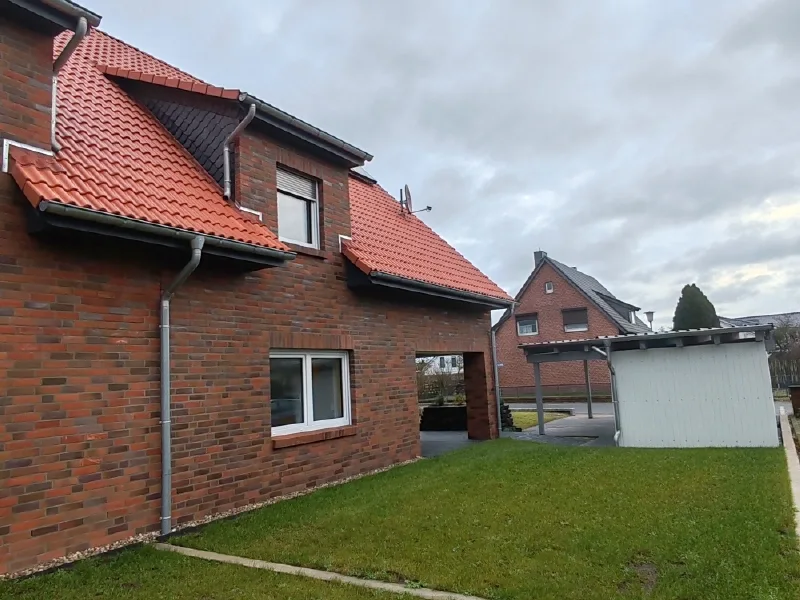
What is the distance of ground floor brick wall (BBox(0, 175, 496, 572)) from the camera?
5.05 metres

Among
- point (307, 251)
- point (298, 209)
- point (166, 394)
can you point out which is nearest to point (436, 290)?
point (307, 251)

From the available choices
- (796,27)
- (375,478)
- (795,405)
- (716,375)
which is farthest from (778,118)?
(375,478)

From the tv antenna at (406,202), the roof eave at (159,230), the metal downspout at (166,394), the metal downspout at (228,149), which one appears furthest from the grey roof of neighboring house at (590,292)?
the metal downspout at (166,394)

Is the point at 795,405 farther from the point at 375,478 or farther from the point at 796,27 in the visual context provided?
the point at 375,478

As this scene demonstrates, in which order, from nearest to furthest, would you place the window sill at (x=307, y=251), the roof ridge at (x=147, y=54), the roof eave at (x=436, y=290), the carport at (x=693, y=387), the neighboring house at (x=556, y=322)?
1. the window sill at (x=307, y=251)
2. the roof eave at (x=436, y=290)
3. the roof ridge at (x=147, y=54)
4. the carport at (x=693, y=387)
5. the neighboring house at (x=556, y=322)

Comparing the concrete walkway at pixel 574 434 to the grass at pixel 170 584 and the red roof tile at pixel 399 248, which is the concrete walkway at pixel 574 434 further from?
the grass at pixel 170 584

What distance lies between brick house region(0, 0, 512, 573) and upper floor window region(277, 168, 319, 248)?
0.11 feet

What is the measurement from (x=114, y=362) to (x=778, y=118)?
16.0 meters

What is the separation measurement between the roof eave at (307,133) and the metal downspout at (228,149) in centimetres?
17

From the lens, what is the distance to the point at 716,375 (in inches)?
469

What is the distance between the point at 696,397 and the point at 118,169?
11.5m

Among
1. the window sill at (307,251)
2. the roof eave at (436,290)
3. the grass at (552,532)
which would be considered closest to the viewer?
the grass at (552,532)

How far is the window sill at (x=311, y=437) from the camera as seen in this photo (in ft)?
25.3

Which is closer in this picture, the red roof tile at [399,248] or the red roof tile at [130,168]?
the red roof tile at [130,168]
